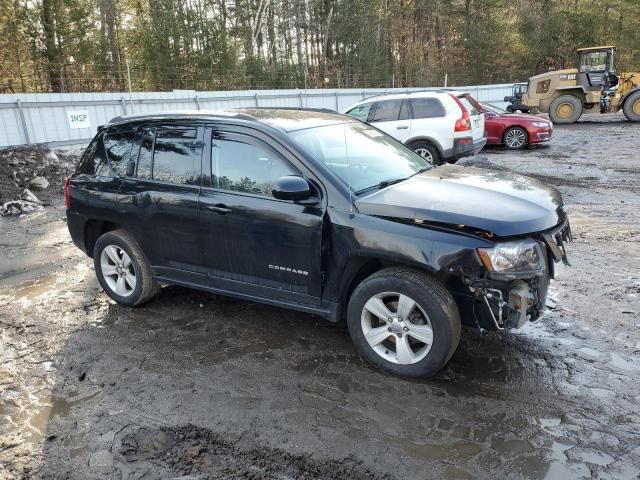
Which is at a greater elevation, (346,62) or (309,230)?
(346,62)

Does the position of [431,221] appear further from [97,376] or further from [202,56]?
[202,56]

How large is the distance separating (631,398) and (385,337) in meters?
1.60

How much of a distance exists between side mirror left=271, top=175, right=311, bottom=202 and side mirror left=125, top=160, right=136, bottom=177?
1.77 meters

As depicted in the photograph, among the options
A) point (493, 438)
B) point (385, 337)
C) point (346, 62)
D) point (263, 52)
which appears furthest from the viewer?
point (346, 62)

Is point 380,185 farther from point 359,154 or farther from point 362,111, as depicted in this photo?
point 362,111

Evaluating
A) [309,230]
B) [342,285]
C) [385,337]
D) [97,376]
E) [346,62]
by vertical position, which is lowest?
[97,376]

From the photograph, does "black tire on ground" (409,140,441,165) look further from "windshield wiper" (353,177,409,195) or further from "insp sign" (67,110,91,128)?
"insp sign" (67,110,91,128)

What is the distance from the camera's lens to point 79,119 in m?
13.9

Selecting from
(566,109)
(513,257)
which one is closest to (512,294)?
(513,257)

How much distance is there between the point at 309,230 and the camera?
374 cm

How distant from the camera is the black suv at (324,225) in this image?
11.0 ft

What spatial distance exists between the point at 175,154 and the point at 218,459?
264cm

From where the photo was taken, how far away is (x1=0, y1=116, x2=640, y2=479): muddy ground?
9.38ft

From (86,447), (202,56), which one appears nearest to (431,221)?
(86,447)
